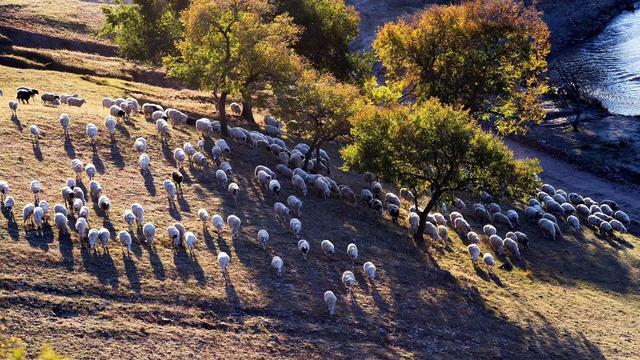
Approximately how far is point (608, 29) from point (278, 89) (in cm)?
6923

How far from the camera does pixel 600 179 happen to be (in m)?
52.8

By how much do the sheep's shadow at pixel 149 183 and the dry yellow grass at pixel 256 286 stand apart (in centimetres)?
12

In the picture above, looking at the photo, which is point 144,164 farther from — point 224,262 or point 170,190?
point 224,262

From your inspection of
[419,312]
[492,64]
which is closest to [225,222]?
[419,312]

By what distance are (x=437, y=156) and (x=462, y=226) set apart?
550 cm

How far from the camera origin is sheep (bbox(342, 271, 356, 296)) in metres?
27.0

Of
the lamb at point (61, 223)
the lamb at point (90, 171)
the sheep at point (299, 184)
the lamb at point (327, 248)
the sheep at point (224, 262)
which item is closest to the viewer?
the lamb at point (61, 223)

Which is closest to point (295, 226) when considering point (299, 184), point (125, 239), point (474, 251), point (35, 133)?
point (299, 184)

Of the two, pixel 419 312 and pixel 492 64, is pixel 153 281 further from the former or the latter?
pixel 492 64

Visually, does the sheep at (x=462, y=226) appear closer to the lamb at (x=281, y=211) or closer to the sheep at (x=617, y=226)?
the lamb at (x=281, y=211)

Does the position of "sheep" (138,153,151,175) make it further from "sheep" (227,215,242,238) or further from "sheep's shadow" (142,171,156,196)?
"sheep" (227,215,242,238)

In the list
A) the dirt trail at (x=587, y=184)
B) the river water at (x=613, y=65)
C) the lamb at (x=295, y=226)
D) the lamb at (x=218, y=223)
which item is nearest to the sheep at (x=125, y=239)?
Answer: the lamb at (x=218, y=223)

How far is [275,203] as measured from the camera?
106ft

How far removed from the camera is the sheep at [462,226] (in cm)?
3631
